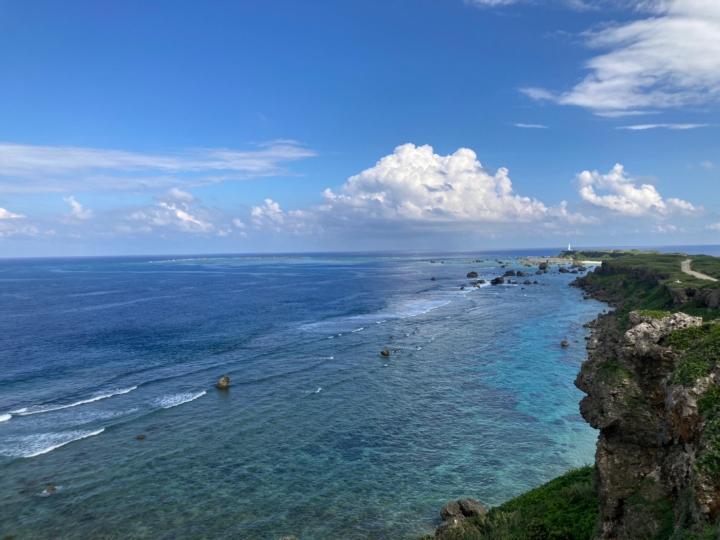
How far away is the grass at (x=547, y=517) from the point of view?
90.9 ft

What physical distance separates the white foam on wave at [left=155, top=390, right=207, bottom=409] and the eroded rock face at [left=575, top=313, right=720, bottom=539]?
53.4 metres

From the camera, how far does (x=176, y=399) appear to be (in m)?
64.1

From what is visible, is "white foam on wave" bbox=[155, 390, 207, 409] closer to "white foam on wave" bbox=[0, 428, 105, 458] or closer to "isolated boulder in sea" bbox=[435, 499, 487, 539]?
"white foam on wave" bbox=[0, 428, 105, 458]

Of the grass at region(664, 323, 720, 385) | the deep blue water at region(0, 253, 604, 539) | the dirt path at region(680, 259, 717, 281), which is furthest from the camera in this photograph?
the dirt path at region(680, 259, 717, 281)

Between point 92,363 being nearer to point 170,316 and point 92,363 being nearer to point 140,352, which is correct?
point 140,352

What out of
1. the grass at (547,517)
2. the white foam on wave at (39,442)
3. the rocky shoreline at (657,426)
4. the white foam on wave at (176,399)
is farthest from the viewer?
the white foam on wave at (176,399)

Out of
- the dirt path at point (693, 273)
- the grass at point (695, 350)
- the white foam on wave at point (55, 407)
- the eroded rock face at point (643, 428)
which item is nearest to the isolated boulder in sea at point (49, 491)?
the white foam on wave at point (55, 407)

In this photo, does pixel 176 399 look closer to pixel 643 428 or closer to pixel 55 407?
pixel 55 407

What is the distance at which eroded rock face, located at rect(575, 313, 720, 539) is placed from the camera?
720 inches

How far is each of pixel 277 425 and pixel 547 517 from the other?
1325 inches

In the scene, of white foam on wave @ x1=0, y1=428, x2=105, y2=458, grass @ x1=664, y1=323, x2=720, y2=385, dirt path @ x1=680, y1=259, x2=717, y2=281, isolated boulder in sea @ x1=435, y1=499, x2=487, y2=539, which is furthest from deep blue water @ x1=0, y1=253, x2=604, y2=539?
dirt path @ x1=680, y1=259, x2=717, y2=281

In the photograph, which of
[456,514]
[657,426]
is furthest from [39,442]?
[657,426]

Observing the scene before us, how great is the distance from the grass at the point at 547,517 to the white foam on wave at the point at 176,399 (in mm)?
44006

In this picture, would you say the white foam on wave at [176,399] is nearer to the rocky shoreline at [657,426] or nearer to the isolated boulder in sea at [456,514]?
the isolated boulder in sea at [456,514]
